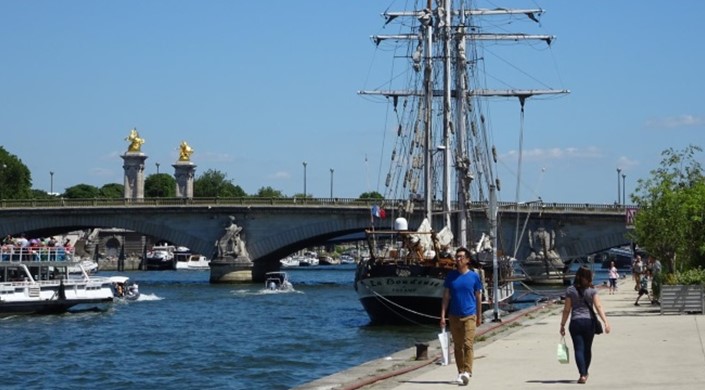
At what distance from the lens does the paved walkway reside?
70.9ft

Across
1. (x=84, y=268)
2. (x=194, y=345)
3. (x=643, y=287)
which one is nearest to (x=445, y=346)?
(x=194, y=345)

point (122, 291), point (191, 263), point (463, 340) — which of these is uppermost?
point (463, 340)

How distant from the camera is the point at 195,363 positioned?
40.7 metres

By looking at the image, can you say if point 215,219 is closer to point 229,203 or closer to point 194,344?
point 229,203

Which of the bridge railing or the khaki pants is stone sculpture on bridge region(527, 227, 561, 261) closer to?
the bridge railing

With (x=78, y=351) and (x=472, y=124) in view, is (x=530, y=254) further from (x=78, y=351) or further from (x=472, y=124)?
(x=78, y=351)

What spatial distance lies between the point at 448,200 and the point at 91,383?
90.3 feet

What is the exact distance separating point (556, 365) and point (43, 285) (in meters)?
45.6

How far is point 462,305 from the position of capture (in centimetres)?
2223

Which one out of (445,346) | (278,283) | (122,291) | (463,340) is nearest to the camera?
(463,340)

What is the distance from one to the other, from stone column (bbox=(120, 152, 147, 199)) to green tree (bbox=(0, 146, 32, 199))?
21720 mm

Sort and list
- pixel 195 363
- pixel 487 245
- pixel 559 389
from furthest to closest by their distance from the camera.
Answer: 1. pixel 487 245
2. pixel 195 363
3. pixel 559 389

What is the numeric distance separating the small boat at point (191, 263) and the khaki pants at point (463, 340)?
153 meters

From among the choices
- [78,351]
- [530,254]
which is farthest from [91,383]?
[530,254]
